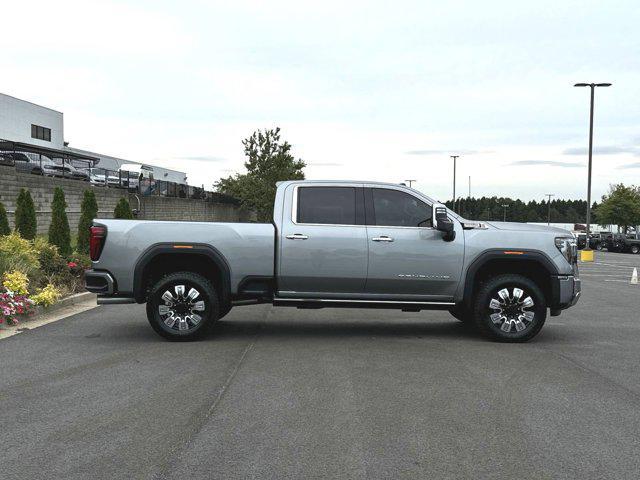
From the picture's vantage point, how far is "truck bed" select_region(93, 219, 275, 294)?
894 cm

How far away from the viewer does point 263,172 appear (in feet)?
233

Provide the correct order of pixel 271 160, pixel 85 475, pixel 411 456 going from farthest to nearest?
pixel 271 160 < pixel 411 456 < pixel 85 475

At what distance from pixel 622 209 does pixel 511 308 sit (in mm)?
77683

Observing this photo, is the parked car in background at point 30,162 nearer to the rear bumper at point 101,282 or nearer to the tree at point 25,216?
the tree at point 25,216

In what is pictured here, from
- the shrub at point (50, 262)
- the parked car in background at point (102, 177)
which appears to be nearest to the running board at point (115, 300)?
the shrub at point (50, 262)

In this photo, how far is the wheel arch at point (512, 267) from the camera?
909 centimetres

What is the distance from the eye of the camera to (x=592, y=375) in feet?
23.8

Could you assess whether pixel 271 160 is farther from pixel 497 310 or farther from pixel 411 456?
pixel 411 456

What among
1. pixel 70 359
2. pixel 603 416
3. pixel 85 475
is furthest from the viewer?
pixel 70 359

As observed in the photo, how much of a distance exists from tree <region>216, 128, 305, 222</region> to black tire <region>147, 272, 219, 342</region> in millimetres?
58143

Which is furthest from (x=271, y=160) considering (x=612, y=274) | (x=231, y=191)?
(x=612, y=274)

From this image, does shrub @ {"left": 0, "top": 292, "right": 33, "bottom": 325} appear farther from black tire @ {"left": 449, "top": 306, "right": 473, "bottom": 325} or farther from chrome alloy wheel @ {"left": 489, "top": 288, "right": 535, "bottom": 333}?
chrome alloy wheel @ {"left": 489, "top": 288, "right": 535, "bottom": 333}

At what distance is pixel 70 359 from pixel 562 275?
6475 mm

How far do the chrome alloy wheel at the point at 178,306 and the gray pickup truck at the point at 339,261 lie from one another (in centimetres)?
1
